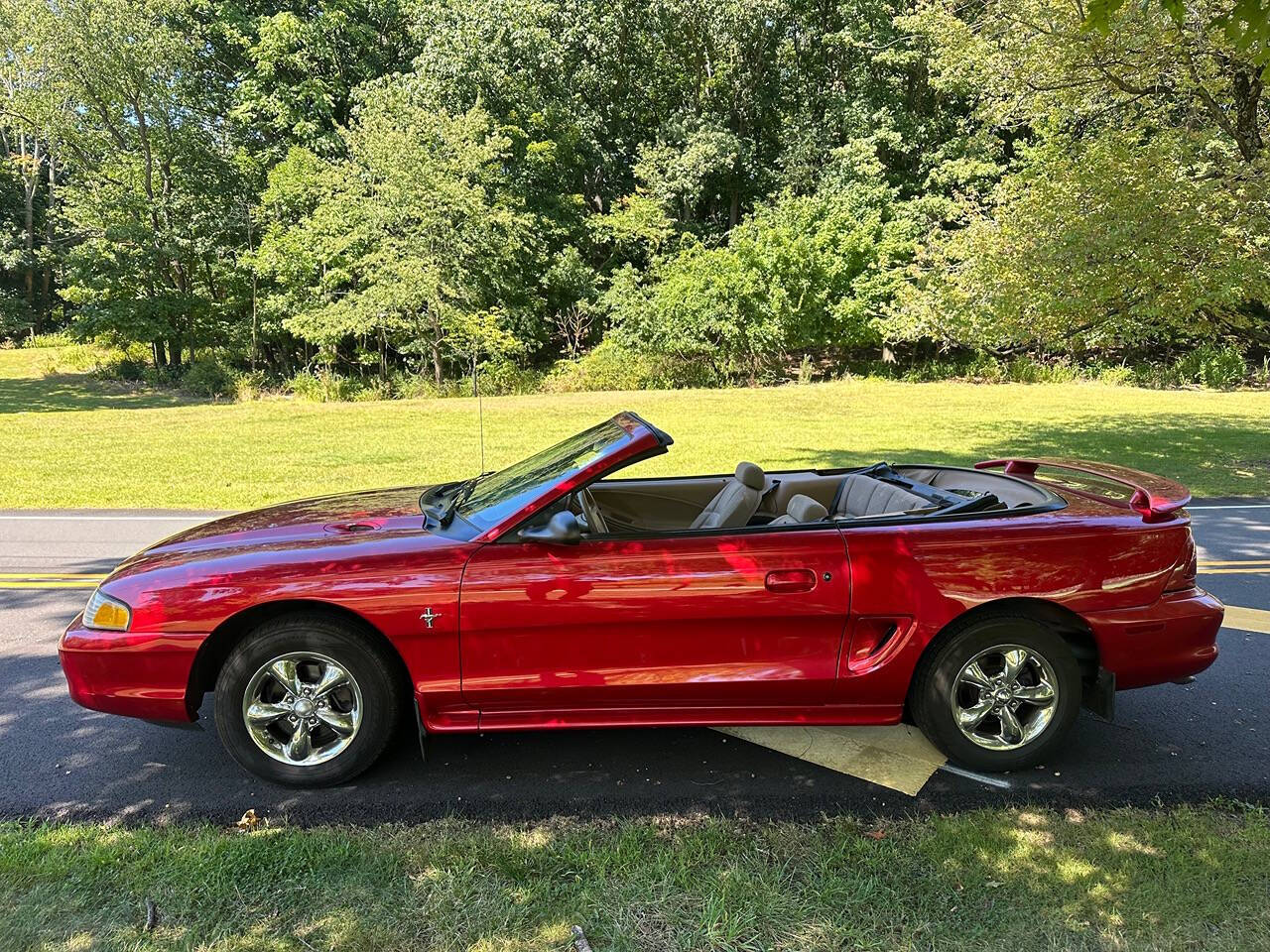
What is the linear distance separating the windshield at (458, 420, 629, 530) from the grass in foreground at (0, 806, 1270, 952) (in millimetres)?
1262

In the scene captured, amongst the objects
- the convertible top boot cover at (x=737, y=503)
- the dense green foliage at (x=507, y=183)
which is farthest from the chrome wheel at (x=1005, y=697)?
the dense green foliage at (x=507, y=183)

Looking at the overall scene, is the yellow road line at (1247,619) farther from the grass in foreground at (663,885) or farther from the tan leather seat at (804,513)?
the tan leather seat at (804,513)

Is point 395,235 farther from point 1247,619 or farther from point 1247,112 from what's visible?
point 1247,619

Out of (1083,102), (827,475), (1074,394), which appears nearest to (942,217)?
(1074,394)

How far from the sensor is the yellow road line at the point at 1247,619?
522 cm

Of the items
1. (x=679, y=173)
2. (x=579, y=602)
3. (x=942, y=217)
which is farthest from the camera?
(x=679, y=173)

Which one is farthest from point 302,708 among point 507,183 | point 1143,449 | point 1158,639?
point 507,183

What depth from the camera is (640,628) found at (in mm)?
3260

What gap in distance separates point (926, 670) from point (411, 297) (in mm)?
25625

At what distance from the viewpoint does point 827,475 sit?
4.70 metres

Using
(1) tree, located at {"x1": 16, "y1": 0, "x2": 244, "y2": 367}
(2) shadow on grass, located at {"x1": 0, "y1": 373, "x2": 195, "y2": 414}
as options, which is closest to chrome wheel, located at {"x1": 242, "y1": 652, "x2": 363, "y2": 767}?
(2) shadow on grass, located at {"x1": 0, "y1": 373, "x2": 195, "y2": 414}

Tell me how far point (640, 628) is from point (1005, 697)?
158 cm

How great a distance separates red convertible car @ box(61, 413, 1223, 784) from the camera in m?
3.23

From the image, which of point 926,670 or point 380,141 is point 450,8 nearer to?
point 380,141
